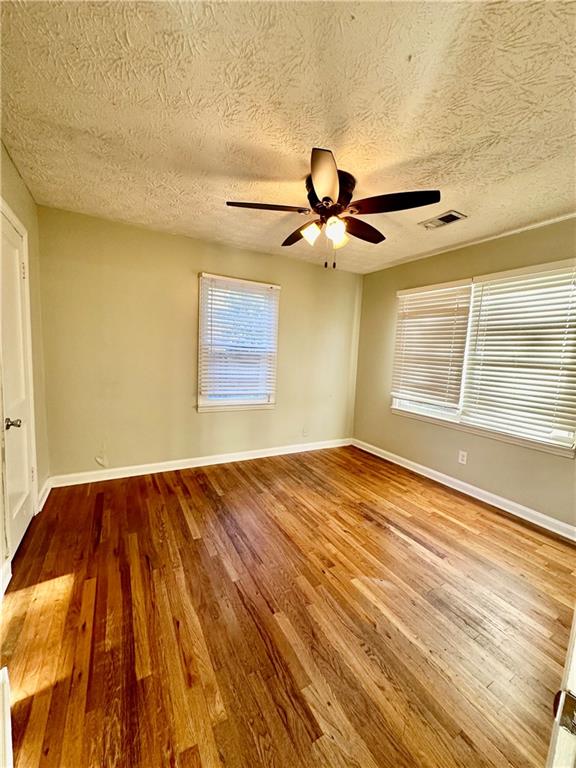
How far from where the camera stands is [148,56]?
4.07 ft

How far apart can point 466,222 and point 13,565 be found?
13.8 ft

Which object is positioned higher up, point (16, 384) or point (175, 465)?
point (16, 384)

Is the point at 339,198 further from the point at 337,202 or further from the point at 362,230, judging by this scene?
the point at 362,230

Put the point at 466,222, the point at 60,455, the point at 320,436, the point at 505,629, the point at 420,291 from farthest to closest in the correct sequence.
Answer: the point at 320,436 → the point at 420,291 → the point at 60,455 → the point at 466,222 → the point at 505,629

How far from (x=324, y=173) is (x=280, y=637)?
233 centimetres

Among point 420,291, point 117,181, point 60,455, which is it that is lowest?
point 60,455

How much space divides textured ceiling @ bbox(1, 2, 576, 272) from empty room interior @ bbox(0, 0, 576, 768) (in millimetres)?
13

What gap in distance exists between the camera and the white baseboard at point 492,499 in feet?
8.21

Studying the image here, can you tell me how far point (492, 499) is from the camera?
2.95 meters

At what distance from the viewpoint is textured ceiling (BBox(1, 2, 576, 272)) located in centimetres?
109

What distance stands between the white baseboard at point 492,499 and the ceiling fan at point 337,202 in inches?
104

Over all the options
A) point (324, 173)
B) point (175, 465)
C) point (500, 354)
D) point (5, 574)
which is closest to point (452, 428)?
point (500, 354)

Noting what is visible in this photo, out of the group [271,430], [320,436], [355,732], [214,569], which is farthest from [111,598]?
[320,436]

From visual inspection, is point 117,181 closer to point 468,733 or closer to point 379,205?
point 379,205
